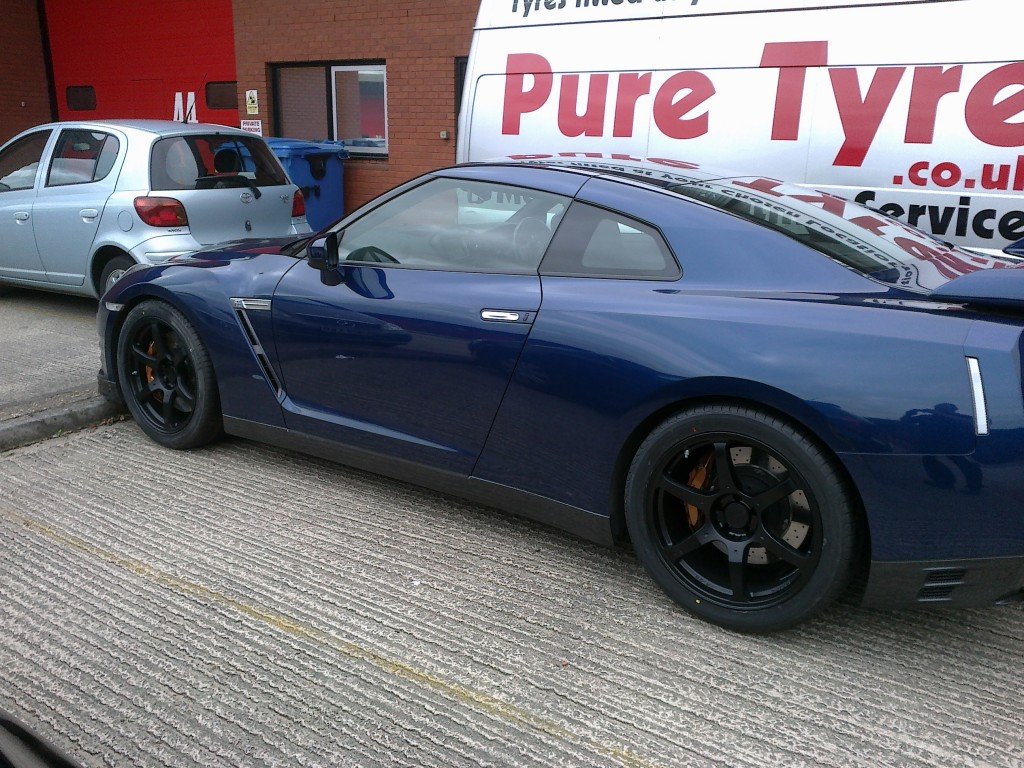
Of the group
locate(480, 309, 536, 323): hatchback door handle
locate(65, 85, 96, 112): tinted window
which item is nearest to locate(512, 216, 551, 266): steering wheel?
locate(480, 309, 536, 323): hatchback door handle

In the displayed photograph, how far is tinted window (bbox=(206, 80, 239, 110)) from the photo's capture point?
1198cm

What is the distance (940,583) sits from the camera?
2408 mm

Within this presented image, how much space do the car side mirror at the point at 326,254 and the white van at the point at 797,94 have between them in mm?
942

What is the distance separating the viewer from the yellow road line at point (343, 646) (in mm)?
2271

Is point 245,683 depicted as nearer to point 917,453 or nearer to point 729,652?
point 729,652

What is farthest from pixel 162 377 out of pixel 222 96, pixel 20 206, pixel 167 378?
pixel 222 96

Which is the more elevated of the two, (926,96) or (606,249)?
(926,96)

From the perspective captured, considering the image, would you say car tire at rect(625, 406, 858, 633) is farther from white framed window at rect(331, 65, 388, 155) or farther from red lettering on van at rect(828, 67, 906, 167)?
white framed window at rect(331, 65, 388, 155)

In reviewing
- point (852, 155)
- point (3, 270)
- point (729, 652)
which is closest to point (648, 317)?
point (729, 652)

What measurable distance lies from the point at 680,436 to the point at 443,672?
1.00m

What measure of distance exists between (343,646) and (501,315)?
121 cm

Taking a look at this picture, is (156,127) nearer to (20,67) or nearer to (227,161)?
(227,161)

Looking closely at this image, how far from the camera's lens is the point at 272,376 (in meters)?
3.77

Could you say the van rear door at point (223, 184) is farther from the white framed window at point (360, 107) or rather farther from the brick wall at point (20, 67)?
the brick wall at point (20, 67)
